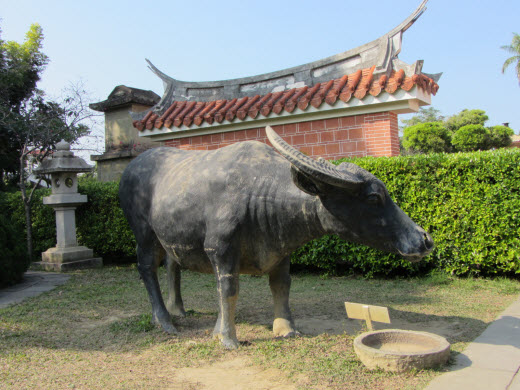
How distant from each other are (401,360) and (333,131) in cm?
566

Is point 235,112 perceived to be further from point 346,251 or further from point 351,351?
point 351,351

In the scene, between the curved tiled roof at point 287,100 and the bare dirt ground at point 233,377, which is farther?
the curved tiled roof at point 287,100

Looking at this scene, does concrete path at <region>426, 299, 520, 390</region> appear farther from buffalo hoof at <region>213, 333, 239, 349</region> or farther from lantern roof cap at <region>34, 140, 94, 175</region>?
lantern roof cap at <region>34, 140, 94, 175</region>

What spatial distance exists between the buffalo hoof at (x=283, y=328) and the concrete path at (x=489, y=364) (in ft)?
4.77

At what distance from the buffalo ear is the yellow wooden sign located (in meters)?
1.09

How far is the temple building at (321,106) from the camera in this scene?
25.2 feet

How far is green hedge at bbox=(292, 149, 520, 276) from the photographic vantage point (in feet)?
21.4

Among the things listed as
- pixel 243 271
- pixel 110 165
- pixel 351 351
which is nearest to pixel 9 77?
pixel 110 165

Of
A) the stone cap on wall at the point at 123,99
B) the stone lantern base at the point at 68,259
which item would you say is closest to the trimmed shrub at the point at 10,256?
the stone lantern base at the point at 68,259

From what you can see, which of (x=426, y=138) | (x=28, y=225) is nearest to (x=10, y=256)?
(x=28, y=225)

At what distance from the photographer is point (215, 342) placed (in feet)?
13.0

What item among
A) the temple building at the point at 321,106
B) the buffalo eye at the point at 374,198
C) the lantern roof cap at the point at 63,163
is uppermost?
the temple building at the point at 321,106

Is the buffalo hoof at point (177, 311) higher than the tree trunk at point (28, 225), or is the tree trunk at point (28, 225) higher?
the tree trunk at point (28, 225)

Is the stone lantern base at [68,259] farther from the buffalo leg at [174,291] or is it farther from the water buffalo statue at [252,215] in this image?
the water buffalo statue at [252,215]
